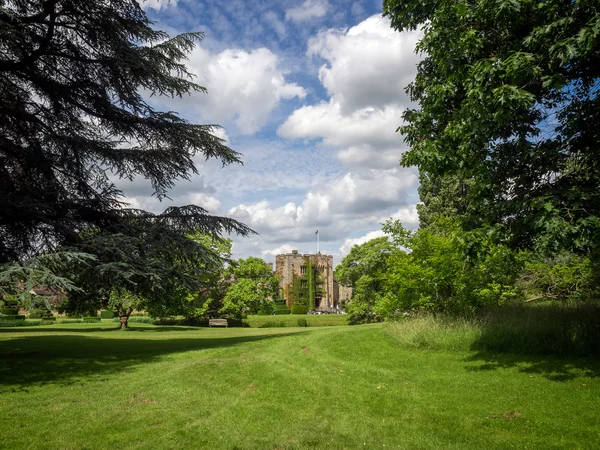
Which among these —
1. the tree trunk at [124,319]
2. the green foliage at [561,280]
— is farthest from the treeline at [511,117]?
the tree trunk at [124,319]

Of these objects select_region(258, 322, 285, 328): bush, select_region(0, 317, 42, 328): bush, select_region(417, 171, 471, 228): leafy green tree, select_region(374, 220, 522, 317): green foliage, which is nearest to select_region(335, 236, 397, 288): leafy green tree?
select_region(417, 171, 471, 228): leafy green tree

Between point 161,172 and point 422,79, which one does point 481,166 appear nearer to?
point 422,79

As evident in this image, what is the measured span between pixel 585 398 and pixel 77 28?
15022mm

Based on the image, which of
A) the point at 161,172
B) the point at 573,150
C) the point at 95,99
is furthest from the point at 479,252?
the point at 95,99

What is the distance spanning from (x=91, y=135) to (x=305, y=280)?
51487mm

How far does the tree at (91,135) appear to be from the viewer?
1118cm

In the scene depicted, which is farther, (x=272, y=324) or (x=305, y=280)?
(x=305, y=280)

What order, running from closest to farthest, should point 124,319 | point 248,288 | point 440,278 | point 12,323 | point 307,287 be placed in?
1. point 440,278
2. point 124,319
3. point 248,288
4. point 12,323
5. point 307,287

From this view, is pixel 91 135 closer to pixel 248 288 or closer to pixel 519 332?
pixel 519 332

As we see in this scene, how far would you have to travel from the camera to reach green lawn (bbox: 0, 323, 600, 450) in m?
5.38

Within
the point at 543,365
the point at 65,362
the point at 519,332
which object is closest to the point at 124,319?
the point at 65,362

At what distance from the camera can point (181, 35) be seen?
12750 mm

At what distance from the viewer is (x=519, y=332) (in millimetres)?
10203

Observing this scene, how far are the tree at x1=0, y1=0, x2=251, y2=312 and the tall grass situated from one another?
259 inches
